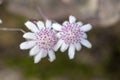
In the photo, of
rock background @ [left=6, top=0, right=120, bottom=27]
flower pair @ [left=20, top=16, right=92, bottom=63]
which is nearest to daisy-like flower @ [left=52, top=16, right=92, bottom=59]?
flower pair @ [left=20, top=16, right=92, bottom=63]

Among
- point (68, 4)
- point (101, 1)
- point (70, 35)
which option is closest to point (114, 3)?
point (101, 1)

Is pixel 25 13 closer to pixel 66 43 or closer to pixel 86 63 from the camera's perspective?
pixel 86 63

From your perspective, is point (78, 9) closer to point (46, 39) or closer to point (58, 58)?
point (58, 58)

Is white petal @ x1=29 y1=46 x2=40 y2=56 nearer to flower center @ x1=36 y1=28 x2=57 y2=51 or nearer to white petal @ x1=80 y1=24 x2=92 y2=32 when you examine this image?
flower center @ x1=36 y1=28 x2=57 y2=51

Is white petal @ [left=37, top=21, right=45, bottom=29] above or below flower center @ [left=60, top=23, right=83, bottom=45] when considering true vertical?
above

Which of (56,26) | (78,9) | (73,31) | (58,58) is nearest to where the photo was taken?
(56,26)

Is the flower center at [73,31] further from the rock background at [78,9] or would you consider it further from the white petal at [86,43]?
the rock background at [78,9]

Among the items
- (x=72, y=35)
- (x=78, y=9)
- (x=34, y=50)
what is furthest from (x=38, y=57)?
(x=78, y=9)

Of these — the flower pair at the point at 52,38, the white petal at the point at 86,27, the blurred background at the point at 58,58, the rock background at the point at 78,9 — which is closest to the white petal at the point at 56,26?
the flower pair at the point at 52,38
